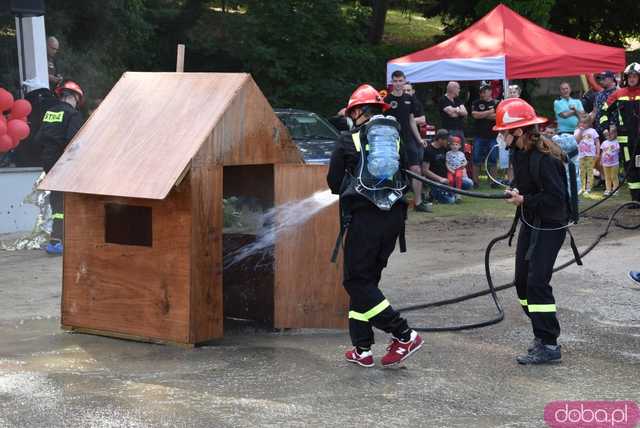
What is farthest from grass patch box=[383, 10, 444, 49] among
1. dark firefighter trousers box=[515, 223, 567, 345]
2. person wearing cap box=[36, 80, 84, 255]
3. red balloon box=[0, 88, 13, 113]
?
dark firefighter trousers box=[515, 223, 567, 345]

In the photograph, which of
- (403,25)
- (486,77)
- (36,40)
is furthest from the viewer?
(403,25)

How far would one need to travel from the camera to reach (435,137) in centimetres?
1544

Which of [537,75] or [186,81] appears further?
[537,75]

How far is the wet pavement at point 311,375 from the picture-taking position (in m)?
5.25

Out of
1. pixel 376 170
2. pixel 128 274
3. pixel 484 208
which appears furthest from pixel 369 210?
pixel 484 208

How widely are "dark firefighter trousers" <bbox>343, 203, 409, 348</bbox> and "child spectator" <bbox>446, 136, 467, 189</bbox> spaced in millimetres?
9322

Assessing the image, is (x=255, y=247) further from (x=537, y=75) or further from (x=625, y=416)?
(x=537, y=75)

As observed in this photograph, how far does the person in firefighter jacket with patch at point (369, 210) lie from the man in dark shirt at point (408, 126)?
24.1 ft

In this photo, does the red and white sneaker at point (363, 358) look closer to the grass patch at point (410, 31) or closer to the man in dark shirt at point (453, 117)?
→ the man in dark shirt at point (453, 117)

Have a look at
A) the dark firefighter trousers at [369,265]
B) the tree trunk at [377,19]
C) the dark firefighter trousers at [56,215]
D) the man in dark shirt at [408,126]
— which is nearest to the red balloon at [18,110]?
the dark firefighter trousers at [56,215]

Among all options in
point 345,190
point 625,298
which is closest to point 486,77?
point 625,298

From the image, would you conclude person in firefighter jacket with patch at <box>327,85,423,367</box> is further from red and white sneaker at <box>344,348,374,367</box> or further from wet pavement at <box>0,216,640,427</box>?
wet pavement at <box>0,216,640,427</box>

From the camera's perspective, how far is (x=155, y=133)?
6.77 meters

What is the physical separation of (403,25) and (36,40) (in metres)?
26.1
